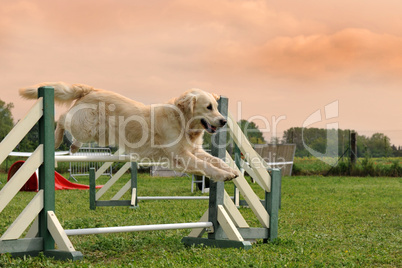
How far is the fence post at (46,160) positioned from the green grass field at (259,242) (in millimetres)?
244

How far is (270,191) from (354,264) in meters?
1.33

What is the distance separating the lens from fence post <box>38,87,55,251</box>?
391cm

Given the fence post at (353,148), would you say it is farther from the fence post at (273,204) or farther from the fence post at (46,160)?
the fence post at (46,160)

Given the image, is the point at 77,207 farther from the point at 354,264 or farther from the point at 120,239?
the point at 354,264

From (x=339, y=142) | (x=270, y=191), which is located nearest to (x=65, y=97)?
(x=270, y=191)

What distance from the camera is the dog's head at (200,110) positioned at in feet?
14.8

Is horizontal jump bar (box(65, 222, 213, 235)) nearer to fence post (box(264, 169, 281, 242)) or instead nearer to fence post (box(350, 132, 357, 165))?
fence post (box(264, 169, 281, 242))

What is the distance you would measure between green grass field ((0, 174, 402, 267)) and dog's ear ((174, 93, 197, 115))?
136 cm

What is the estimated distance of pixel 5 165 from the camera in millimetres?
17859

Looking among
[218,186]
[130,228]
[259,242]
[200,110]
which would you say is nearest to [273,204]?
[259,242]

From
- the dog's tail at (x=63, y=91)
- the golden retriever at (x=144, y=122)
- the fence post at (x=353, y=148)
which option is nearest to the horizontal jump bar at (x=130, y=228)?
the golden retriever at (x=144, y=122)

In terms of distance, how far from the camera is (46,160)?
154 inches

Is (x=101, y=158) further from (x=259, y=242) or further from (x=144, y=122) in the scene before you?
(x=259, y=242)

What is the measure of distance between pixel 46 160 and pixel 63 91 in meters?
1.01
